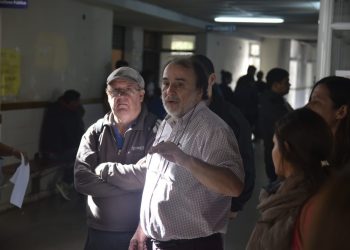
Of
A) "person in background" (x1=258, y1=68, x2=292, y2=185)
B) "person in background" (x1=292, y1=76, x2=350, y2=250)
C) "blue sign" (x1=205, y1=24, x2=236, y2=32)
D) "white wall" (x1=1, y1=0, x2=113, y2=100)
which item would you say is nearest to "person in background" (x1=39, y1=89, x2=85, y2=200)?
"white wall" (x1=1, y1=0, x2=113, y2=100)

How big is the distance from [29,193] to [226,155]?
16.4ft

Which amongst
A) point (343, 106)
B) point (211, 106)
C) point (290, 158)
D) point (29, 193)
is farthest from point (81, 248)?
point (290, 158)

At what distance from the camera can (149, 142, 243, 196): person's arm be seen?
2088 millimetres

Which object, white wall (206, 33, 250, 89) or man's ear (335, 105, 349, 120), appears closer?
man's ear (335, 105, 349, 120)

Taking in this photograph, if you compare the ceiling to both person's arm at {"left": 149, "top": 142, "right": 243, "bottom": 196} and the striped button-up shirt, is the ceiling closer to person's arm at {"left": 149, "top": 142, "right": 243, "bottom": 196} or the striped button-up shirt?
the striped button-up shirt

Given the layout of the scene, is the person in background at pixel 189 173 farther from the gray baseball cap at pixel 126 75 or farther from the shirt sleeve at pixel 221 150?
the gray baseball cap at pixel 126 75

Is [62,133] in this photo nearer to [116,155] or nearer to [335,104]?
[116,155]

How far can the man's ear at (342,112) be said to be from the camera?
2.24 meters

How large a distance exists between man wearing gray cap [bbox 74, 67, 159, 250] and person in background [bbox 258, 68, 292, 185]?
8.32ft

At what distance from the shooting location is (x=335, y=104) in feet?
7.45

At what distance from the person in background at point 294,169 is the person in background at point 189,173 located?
434mm

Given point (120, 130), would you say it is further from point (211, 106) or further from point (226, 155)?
point (226, 155)

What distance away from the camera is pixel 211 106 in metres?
2.88

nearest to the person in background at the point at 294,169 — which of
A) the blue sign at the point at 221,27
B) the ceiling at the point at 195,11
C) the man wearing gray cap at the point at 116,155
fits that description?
the man wearing gray cap at the point at 116,155
